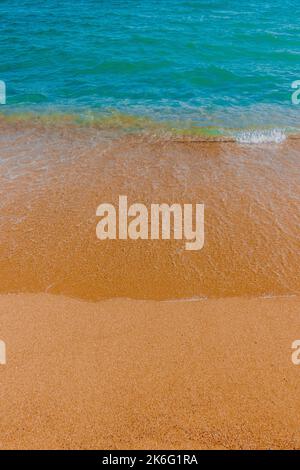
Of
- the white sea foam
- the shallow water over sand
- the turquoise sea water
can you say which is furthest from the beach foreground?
the turquoise sea water

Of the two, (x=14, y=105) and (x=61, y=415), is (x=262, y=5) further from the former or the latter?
(x=61, y=415)

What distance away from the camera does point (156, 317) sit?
4.94m

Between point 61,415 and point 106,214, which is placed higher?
point 106,214

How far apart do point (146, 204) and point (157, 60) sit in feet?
30.0

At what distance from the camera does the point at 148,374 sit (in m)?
4.27

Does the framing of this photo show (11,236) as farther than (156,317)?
Yes

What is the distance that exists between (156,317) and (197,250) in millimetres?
1499

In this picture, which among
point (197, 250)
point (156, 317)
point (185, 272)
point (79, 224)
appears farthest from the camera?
point (79, 224)

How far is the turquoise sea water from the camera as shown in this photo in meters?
11.4

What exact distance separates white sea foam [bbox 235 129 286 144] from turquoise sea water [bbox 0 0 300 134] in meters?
0.49

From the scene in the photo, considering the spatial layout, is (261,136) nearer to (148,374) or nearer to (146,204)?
(146,204)

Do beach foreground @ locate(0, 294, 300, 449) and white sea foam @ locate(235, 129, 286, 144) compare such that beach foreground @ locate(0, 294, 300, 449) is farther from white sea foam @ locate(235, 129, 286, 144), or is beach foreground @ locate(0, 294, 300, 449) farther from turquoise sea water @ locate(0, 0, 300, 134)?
turquoise sea water @ locate(0, 0, 300, 134)

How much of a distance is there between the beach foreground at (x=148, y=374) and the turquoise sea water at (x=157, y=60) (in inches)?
264
